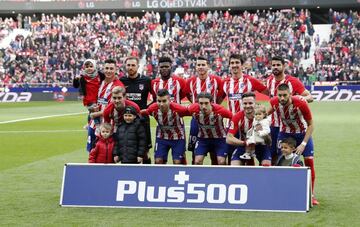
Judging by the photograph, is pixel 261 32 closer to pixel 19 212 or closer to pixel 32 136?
pixel 32 136

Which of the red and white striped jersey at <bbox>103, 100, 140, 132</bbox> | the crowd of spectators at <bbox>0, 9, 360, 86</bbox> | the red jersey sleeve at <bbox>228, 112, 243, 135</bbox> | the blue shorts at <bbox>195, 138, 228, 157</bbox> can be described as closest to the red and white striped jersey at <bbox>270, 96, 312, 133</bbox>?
the red jersey sleeve at <bbox>228, 112, 243, 135</bbox>

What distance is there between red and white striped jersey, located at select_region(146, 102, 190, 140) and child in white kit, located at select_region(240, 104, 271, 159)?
112 cm

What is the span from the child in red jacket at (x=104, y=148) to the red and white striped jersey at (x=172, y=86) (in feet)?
4.88

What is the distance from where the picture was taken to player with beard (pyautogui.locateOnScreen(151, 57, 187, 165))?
40.7ft

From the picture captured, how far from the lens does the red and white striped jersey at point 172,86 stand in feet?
41.6

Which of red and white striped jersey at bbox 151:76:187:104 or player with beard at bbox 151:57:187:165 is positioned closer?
player with beard at bbox 151:57:187:165

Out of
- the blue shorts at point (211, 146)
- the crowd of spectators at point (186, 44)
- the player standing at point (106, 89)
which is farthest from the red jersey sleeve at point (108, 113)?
the crowd of spectators at point (186, 44)

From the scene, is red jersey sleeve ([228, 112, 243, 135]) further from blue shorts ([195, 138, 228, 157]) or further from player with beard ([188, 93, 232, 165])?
blue shorts ([195, 138, 228, 157])

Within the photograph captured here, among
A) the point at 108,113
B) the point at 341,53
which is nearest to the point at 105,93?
the point at 108,113

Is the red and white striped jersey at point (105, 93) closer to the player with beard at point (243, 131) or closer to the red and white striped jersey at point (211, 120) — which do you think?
the red and white striped jersey at point (211, 120)

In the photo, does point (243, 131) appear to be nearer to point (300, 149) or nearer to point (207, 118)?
point (207, 118)

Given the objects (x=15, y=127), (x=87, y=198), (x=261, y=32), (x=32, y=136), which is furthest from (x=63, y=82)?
(x=87, y=198)

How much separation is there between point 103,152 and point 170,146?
123 cm

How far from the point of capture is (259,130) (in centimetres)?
1080
